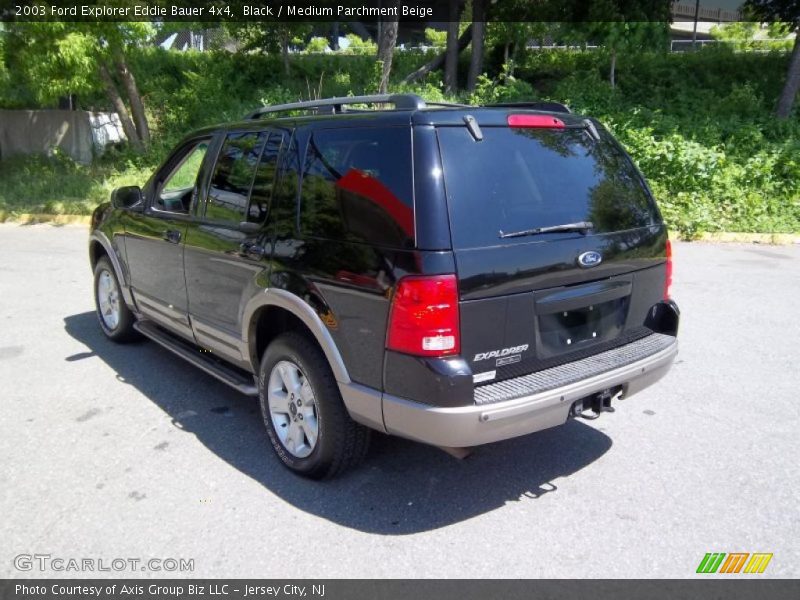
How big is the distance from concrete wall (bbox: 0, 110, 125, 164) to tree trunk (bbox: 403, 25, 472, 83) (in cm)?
817

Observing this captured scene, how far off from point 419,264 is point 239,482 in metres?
1.66

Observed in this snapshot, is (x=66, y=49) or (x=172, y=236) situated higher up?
(x=66, y=49)

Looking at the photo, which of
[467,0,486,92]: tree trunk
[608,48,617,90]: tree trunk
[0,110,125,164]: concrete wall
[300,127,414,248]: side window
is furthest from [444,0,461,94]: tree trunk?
[300,127,414,248]: side window

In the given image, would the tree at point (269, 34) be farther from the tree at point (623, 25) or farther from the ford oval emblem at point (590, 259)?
the ford oval emblem at point (590, 259)

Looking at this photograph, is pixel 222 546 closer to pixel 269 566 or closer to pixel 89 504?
pixel 269 566

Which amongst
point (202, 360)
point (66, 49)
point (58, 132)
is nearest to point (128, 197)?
point (202, 360)

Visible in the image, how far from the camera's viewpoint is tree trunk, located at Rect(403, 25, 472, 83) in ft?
59.3

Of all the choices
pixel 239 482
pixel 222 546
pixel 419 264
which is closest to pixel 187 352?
pixel 239 482

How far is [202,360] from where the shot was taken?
4.41 meters

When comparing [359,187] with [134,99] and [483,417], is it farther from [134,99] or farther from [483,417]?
[134,99]

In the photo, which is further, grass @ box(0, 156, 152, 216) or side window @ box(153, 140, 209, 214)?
grass @ box(0, 156, 152, 216)

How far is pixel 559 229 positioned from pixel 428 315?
0.84 m

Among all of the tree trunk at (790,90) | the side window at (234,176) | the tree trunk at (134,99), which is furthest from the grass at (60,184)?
the tree trunk at (790,90)

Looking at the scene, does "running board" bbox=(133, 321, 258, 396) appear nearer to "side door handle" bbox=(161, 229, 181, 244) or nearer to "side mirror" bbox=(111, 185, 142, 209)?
"side door handle" bbox=(161, 229, 181, 244)
